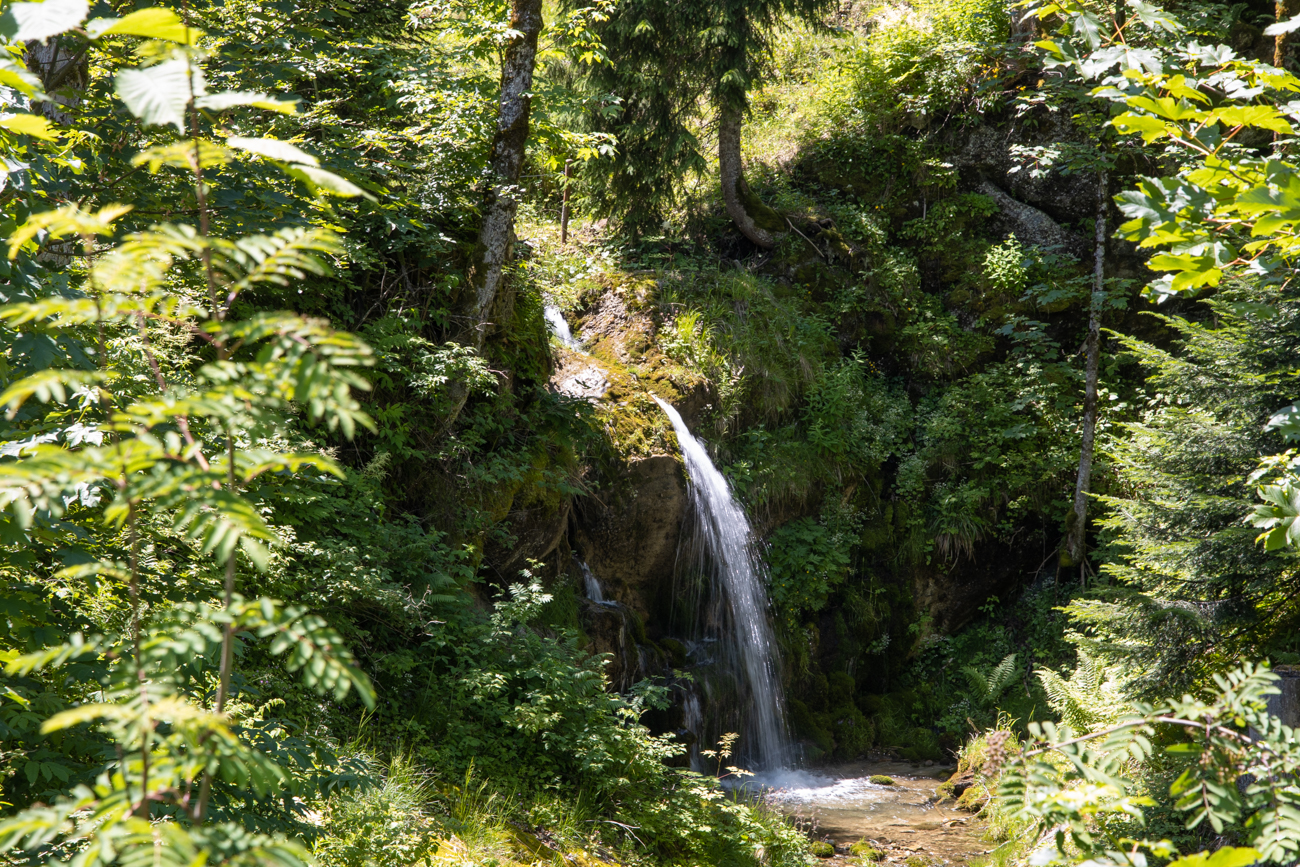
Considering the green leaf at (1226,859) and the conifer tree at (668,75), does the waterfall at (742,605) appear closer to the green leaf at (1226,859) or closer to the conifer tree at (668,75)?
the conifer tree at (668,75)

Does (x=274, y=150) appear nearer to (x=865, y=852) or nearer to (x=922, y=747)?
(x=865, y=852)

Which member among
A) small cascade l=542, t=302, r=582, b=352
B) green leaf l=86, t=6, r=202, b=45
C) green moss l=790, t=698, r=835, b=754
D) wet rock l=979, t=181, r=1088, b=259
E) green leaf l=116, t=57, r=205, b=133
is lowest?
green moss l=790, t=698, r=835, b=754

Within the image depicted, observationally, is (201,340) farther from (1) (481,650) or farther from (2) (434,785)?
(2) (434,785)

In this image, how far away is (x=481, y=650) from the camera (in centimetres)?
515

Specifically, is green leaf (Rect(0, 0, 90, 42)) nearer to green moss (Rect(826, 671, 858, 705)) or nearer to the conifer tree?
green moss (Rect(826, 671, 858, 705))

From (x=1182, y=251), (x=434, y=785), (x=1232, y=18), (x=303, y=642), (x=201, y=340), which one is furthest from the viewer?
(x=1232, y=18)

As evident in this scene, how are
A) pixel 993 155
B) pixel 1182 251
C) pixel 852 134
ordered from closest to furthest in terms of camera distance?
1. pixel 1182 251
2. pixel 993 155
3. pixel 852 134

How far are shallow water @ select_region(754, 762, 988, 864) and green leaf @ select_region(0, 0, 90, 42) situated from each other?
6865 mm

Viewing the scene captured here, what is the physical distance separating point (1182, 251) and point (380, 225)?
17.2ft

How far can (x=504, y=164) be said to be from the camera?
21.1 ft

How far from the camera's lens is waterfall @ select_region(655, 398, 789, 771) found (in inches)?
318

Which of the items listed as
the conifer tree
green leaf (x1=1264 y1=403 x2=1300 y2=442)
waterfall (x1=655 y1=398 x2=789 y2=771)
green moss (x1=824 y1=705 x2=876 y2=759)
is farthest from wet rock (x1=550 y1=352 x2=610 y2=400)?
green leaf (x1=1264 y1=403 x2=1300 y2=442)

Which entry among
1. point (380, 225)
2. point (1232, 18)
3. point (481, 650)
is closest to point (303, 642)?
point (481, 650)

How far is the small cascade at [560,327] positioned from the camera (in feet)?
29.8
